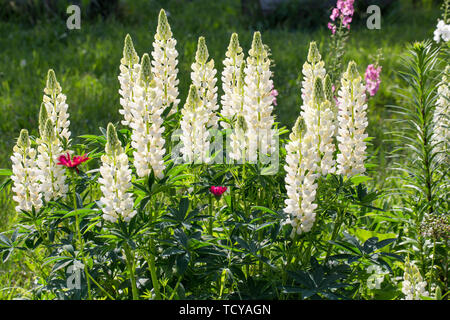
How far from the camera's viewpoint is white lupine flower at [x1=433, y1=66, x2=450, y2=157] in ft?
9.81

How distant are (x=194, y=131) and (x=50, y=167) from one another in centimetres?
64

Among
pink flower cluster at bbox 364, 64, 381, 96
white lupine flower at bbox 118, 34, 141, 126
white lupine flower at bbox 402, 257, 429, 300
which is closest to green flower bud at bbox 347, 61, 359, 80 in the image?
white lupine flower at bbox 402, 257, 429, 300

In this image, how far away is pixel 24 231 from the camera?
2.53 meters

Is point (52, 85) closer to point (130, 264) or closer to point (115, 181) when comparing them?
point (115, 181)

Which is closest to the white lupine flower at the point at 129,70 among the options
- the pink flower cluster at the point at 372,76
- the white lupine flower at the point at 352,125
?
the white lupine flower at the point at 352,125

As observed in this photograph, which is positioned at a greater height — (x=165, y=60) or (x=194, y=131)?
(x=165, y=60)

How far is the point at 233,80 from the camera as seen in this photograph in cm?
265

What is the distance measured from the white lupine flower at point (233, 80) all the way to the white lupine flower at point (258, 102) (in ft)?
0.49

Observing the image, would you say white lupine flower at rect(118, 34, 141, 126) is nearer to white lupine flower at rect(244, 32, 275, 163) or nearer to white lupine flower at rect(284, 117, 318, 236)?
white lupine flower at rect(244, 32, 275, 163)

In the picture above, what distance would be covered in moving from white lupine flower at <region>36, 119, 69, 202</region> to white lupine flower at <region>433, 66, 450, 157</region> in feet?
6.00

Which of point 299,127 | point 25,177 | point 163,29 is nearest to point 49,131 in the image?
point 25,177
